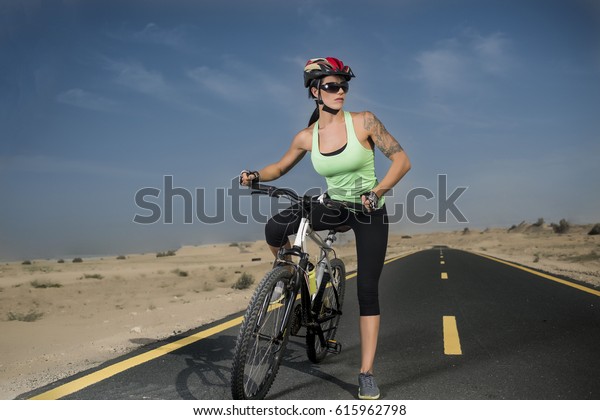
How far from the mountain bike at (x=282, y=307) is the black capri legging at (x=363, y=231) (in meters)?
0.11

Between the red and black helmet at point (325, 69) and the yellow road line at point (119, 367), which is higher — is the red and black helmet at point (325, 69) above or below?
above

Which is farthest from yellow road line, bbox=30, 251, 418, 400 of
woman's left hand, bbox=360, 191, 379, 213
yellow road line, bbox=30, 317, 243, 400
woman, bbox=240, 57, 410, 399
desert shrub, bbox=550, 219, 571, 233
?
desert shrub, bbox=550, 219, 571, 233

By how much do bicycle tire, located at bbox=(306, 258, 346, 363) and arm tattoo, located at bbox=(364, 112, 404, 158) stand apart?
1.41 metres

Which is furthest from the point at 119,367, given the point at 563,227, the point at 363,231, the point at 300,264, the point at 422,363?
the point at 563,227

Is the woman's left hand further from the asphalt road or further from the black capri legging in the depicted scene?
the asphalt road

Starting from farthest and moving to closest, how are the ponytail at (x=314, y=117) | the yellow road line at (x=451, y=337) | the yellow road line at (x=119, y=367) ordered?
the yellow road line at (x=451, y=337) < the ponytail at (x=314, y=117) < the yellow road line at (x=119, y=367)

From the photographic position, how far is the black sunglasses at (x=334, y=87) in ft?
14.1

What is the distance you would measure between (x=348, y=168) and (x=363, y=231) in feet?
1.69

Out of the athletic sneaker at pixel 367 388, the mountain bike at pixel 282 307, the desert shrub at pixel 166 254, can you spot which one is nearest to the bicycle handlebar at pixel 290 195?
the mountain bike at pixel 282 307

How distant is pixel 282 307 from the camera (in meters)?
4.23

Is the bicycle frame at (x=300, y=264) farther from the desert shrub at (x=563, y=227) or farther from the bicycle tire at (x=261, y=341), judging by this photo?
the desert shrub at (x=563, y=227)
